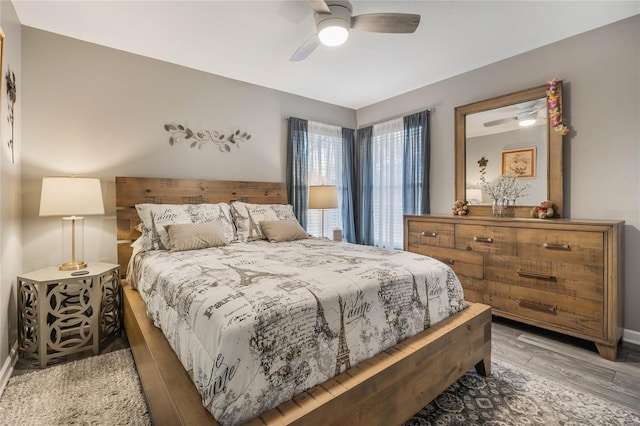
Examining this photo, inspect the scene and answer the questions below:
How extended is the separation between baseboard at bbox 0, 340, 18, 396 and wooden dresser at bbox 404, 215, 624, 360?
11.2 ft

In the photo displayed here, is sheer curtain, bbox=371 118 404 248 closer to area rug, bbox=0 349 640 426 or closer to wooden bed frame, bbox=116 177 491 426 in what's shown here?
wooden bed frame, bbox=116 177 491 426

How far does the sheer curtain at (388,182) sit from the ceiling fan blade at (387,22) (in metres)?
2.00

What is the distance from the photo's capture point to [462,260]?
2.92 meters

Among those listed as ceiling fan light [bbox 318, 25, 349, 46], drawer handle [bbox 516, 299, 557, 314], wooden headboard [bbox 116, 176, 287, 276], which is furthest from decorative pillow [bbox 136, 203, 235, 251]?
drawer handle [bbox 516, 299, 557, 314]

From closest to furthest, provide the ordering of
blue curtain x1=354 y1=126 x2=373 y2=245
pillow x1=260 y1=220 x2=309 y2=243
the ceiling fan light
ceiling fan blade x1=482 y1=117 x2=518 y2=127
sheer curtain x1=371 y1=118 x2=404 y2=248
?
the ceiling fan light → pillow x1=260 y1=220 x2=309 y2=243 → ceiling fan blade x1=482 y1=117 x2=518 y2=127 → sheer curtain x1=371 y1=118 x2=404 y2=248 → blue curtain x1=354 y1=126 x2=373 y2=245

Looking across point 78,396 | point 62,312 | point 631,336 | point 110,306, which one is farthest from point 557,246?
point 62,312

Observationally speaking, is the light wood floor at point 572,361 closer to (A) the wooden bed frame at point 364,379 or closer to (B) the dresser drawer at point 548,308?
(B) the dresser drawer at point 548,308

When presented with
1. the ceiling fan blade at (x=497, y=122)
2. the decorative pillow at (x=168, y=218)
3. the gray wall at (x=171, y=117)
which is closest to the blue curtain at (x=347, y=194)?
the gray wall at (x=171, y=117)

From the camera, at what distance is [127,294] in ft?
7.50

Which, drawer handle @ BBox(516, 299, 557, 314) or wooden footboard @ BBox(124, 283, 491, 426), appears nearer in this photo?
wooden footboard @ BBox(124, 283, 491, 426)

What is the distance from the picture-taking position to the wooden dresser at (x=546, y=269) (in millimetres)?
2115

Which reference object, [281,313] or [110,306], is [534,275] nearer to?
[281,313]

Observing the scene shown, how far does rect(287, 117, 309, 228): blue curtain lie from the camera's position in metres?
3.92

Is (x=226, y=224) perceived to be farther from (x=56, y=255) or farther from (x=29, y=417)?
(x=29, y=417)
